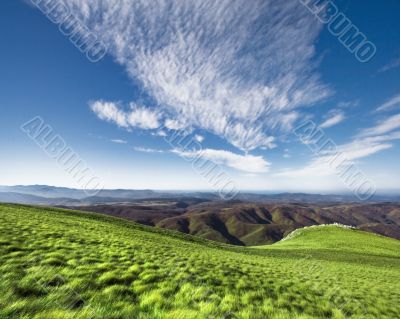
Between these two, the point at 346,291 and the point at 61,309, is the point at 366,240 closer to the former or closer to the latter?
the point at 346,291

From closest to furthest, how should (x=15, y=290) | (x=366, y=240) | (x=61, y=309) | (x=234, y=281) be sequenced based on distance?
(x=61, y=309), (x=15, y=290), (x=234, y=281), (x=366, y=240)

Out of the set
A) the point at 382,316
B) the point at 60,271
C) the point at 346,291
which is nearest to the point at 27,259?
the point at 60,271

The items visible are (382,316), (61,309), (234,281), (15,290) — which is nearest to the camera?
(61,309)

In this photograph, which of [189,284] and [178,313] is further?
[189,284]

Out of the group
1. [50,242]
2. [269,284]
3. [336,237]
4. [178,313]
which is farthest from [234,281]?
[336,237]

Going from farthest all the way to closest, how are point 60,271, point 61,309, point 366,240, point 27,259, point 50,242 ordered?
1. point 366,240
2. point 50,242
3. point 27,259
4. point 60,271
5. point 61,309

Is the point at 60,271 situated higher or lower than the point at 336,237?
higher

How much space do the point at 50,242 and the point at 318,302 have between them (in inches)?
624

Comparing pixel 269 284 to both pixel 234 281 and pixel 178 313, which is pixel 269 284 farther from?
pixel 178 313

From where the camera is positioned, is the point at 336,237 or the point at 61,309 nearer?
the point at 61,309

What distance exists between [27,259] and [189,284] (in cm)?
756

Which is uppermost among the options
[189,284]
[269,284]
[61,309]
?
[61,309]

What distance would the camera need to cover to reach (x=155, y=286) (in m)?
9.62

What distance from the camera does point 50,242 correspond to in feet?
46.7
